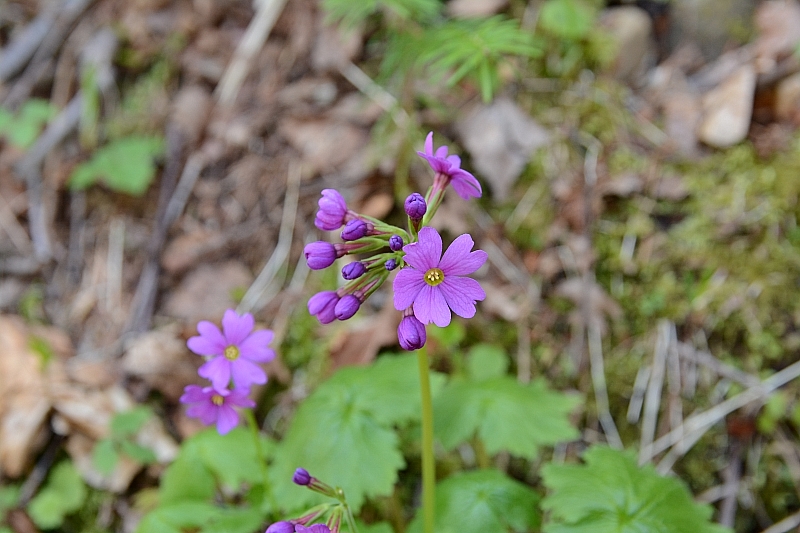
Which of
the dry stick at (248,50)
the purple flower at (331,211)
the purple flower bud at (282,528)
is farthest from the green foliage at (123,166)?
the purple flower bud at (282,528)

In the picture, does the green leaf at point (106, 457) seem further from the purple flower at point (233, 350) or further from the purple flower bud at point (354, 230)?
the purple flower bud at point (354, 230)

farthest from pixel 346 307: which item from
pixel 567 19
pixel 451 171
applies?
pixel 567 19

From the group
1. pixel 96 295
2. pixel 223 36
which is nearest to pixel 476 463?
pixel 96 295

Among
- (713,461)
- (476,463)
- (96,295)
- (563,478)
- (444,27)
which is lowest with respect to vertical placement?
(96,295)

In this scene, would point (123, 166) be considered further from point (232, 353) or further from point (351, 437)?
point (351, 437)

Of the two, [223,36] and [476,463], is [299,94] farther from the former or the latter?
[476,463]

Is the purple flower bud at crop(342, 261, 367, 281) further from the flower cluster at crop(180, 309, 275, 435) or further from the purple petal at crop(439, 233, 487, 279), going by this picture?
the flower cluster at crop(180, 309, 275, 435)
